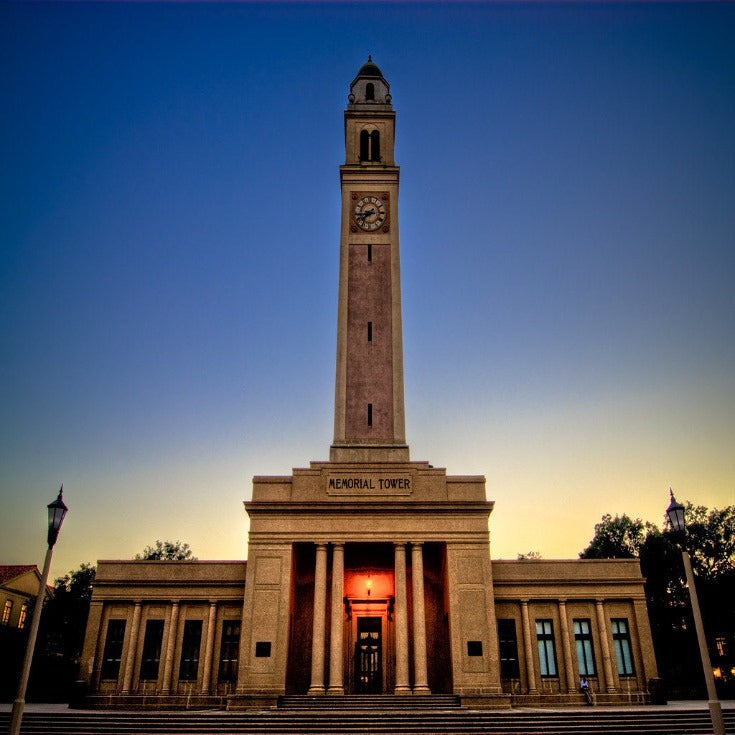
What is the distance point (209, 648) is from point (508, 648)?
611 inches

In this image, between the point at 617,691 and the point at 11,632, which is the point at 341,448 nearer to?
the point at 617,691

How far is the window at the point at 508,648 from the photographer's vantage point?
3164 centimetres

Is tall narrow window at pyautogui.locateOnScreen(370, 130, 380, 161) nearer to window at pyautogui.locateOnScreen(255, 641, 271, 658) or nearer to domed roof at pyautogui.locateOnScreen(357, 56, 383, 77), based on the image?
domed roof at pyautogui.locateOnScreen(357, 56, 383, 77)

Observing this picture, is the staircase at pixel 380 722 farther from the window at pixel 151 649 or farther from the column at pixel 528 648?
the window at pixel 151 649

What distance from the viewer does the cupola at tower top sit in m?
44.7

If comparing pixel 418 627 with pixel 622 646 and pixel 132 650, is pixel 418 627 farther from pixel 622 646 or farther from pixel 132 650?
pixel 132 650

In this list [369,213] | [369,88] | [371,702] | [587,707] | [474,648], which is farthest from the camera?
[369,88]

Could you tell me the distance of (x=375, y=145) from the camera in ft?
143

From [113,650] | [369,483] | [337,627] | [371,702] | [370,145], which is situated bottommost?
[371,702]

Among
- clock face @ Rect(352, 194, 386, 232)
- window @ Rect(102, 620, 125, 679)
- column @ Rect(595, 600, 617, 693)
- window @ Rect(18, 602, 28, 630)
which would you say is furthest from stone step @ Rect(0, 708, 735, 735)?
window @ Rect(18, 602, 28, 630)

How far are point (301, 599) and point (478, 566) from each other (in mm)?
9600

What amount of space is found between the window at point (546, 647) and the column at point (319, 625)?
11507 mm

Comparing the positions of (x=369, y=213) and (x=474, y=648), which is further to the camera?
(x=369, y=213)

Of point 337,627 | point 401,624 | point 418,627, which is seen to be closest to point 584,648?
point 418,627
